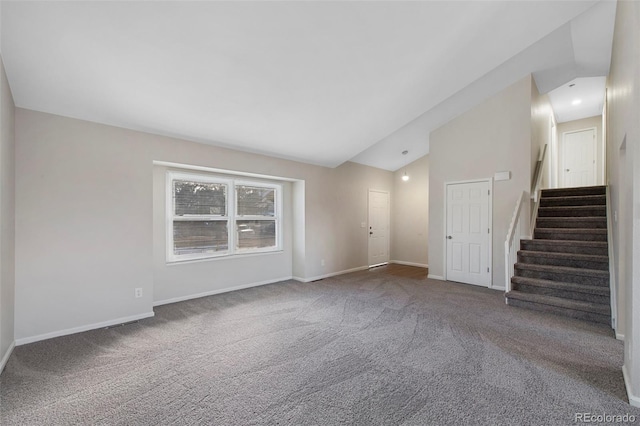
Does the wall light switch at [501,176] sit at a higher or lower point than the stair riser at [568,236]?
higher

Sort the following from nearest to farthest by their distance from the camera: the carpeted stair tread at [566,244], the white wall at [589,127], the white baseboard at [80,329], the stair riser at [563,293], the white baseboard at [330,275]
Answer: the white baseboard at [80,329]
the stair riser at [563,293]
the carpeted stair tread at [566,244]
the white baseboard at [330,275]
the white wall at [589,127]

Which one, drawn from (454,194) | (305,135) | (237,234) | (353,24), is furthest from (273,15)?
(454,194)

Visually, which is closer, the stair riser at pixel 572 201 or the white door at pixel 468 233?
the stair riser at pixel 572 201

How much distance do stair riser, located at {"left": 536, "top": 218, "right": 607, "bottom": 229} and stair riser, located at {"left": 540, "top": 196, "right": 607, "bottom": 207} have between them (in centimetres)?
57

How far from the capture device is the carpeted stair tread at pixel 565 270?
3.76 metres

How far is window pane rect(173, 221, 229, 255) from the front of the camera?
4414mm

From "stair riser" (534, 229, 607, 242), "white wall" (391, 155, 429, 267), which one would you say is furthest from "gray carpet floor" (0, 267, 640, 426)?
"white wall" (391, 155, 429, 267)

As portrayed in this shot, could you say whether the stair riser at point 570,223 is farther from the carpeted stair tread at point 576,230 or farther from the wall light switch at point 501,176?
the wall light switch at point 501,176

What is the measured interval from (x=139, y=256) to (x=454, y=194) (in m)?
5.65

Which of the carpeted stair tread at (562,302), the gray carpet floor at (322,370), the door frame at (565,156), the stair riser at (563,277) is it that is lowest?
the gray carpet floor at (322,370)

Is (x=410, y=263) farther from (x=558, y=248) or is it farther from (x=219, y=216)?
(x=219, y=216)

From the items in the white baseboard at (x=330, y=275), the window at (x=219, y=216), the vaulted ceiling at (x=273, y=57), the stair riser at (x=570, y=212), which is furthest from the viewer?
the white baseboard at (x=330, y=275)

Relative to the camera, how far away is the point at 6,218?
2590mm

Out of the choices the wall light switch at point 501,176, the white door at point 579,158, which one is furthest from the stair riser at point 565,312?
the white door at point 579,158
